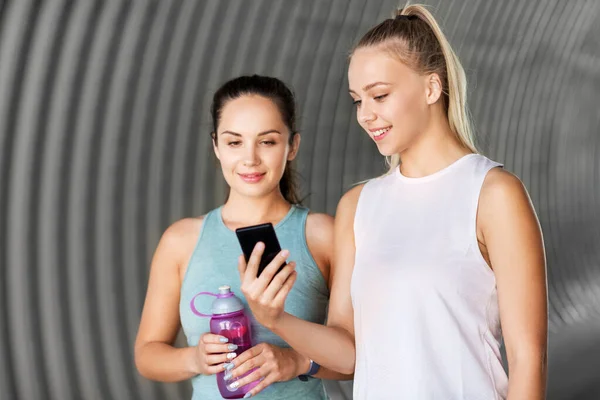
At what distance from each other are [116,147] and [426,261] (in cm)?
186

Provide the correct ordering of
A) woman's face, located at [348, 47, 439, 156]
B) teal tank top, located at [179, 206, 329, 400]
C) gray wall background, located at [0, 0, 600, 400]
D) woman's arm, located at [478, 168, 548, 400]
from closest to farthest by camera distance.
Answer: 1. woman's arm, located at [478, 168, 548, 400]
2. woman's face, located at [348, 47, 439, 156]
3. teal tank top, located at [179, 206, 329, 400]
4. gray wall background, located at [0, 0, 600, 400]

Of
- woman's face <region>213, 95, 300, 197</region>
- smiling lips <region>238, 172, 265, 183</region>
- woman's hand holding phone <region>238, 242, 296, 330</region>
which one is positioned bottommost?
woman's hand holding phone <region>238, 242, 296, 330</region>

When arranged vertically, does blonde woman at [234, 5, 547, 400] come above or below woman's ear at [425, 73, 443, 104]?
below

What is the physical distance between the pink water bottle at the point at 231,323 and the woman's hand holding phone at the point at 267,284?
25cm

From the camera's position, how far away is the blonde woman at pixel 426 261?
220 centimetres

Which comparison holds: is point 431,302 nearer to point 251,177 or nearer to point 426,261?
point 426,261

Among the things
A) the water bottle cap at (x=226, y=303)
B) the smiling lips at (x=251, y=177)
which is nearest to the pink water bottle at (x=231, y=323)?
the water bottle cap at (x=226, y=303)

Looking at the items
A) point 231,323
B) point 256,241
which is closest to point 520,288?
point 256,241

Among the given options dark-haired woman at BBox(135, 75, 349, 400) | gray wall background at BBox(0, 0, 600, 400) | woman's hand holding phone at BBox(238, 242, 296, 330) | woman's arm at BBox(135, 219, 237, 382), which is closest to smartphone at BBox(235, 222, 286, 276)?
woman's hand holding phone at BBox(238, 242, 296, 330)

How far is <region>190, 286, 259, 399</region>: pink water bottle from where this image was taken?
8.16ft

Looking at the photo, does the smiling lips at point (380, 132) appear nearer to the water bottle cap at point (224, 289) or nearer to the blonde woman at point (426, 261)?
the blonde woman at point (426, 261)

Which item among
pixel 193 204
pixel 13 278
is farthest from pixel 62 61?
pixel 193 204

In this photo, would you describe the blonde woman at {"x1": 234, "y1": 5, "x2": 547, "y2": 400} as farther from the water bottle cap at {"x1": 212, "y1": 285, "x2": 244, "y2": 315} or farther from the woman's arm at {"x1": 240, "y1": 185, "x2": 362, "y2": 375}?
the water bottle cap at {"x1": 212, "y1": 285, "x2": 244, "y2": 315}

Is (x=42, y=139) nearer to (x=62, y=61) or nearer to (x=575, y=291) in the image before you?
(x=62, y=61)
